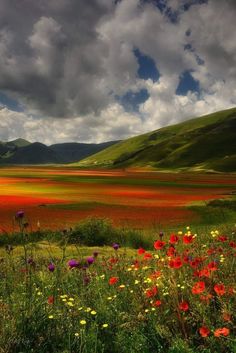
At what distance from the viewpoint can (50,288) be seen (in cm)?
805

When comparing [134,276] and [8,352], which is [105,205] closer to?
[134,276]

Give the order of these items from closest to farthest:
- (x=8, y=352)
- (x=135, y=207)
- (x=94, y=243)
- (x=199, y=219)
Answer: (x=8, y=352) < (x=94, y=243) < (x=199, y=219) < (x=135, y=207)

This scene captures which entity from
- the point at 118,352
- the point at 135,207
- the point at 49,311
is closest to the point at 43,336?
the point at 49,311

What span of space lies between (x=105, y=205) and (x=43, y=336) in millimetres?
39944

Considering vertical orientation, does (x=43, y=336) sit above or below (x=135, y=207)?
above

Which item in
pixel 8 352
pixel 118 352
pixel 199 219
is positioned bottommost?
pixel 199 219

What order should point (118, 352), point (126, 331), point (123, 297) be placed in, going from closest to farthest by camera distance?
1. point (118, 352)
2. point (126, 331)
3. point (123, 297)

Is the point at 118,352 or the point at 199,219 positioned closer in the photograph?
the point at 118,352

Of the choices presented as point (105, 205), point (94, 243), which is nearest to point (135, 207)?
point (105, 205)

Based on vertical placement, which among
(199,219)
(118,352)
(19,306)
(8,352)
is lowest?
(199,219)

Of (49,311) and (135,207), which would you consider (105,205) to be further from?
(49,311)

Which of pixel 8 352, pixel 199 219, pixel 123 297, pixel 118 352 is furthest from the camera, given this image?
pixel 199 219

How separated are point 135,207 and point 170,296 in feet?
121

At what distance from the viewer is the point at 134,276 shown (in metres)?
8.94
